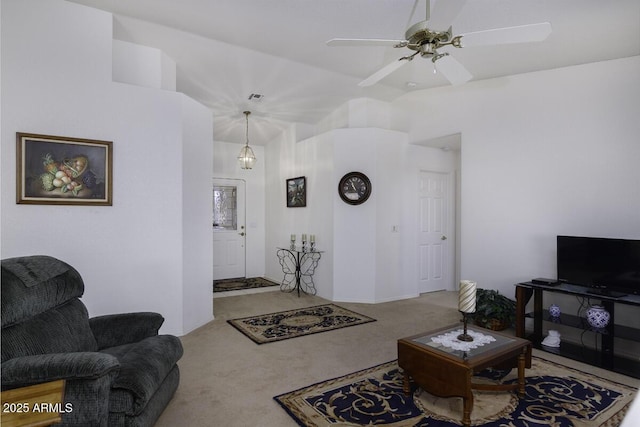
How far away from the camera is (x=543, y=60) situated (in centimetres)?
374

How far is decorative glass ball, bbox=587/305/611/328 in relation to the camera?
314 centimetres

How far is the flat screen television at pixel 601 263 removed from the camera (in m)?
3.14

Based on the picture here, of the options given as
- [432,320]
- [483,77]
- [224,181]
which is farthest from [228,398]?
[224,181]

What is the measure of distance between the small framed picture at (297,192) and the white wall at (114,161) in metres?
2.29

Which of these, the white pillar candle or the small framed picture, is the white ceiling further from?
the white pillar candle

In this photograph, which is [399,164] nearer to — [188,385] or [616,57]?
[616,57]

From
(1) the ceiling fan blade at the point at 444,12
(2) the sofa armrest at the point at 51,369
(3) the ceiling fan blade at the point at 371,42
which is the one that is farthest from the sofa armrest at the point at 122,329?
(1) the ceiling fan blade at the point at 444,12

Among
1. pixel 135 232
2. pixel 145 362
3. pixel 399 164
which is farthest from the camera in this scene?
pixel 399 164

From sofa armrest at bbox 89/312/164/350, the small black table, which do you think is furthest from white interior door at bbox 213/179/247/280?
sofa armrest at bbox 89/312/164/350

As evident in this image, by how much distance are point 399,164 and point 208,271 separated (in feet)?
10.4

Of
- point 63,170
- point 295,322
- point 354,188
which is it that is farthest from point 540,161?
point 63,170

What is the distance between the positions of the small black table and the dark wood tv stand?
2.91m

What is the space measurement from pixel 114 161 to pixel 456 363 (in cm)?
334

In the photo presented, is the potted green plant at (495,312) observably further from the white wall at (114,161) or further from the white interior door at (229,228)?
the white interior door at (229,228)
